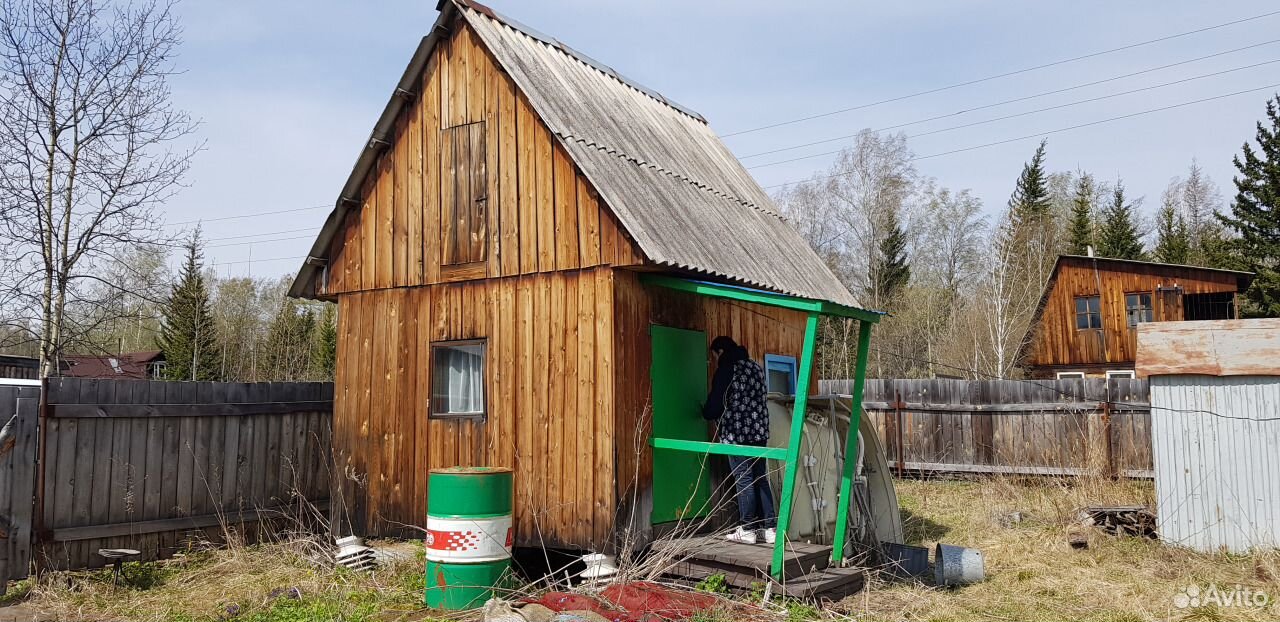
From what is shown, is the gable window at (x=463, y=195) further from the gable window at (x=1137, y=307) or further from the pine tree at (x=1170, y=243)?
the pine tree at (x=1170, y=243)

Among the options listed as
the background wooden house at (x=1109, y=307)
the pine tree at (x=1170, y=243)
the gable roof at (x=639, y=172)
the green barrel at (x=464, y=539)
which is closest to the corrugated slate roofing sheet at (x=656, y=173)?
the gable roof at (x=639, y=172)

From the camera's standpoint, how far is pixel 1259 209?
29.2 m

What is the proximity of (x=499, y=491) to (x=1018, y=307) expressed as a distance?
29776 mm

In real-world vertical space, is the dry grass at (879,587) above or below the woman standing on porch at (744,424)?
below

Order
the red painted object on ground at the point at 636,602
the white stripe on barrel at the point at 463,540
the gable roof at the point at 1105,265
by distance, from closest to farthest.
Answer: the red painted object on ground at the point at 636,602 < the white stripe on barrel at the point at 463,540 < the gable roof at the point at 1105,265

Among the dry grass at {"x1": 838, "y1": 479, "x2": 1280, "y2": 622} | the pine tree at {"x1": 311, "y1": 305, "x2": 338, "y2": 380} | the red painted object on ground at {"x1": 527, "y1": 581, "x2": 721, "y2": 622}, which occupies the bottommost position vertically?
the dry grass at {"x1": 838, "y1": 479, "x2": 1280, "y2": 622}

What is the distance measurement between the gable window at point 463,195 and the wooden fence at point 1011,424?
34.8ft

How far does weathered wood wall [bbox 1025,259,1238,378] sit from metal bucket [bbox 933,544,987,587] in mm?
22381

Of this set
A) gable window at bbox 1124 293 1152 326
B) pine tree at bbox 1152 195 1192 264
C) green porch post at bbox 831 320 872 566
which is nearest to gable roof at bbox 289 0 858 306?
green porch post at bbox 831 320 872 566

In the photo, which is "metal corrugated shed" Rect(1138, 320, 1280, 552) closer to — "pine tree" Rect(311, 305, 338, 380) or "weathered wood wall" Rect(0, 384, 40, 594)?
"weathered wood wall" Rect(0, 384, 40, 594)

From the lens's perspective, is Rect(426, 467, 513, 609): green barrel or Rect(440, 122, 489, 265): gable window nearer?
Rect(426, 467, 513, 609): green barrel

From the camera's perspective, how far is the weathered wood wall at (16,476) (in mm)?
7895

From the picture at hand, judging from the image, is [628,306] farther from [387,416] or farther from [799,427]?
[387,416]

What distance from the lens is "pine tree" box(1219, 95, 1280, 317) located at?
28.7 meters
